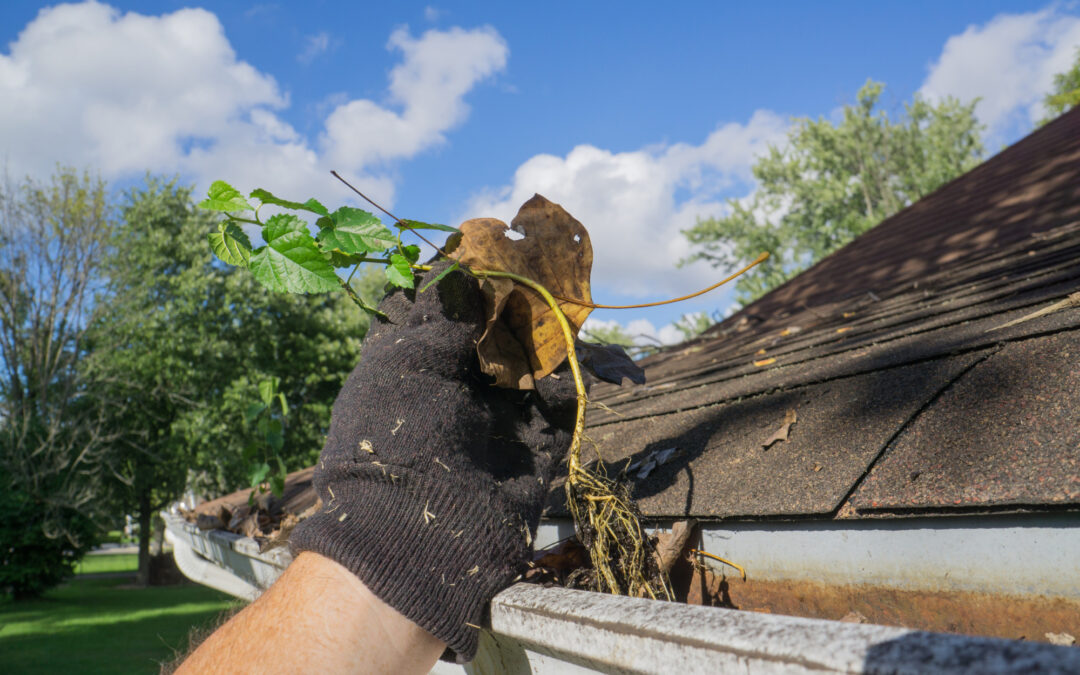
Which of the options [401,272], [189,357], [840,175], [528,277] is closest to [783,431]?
[528,277]

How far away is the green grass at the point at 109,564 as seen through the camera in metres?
33.9

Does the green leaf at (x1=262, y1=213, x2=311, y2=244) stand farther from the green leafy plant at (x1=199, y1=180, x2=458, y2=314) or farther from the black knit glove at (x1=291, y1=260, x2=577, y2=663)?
the black knit glove at (x1=291, y1=260, x2=577, y2=663)

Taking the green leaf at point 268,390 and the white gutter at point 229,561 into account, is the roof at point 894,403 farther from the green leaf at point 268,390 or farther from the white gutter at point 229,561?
the green leaf at point 268,390

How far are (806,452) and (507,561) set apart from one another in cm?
66

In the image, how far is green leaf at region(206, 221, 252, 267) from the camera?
1418 millimetres

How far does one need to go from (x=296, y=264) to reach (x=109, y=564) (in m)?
45.9

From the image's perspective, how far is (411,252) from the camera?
1.47m

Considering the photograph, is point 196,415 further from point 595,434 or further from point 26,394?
point 595,434

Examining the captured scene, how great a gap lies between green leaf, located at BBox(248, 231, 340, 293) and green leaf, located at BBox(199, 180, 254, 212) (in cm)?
18

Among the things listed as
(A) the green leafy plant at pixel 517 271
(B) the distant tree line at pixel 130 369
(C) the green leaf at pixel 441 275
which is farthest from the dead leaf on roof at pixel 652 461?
(B) the distant tree line at pixel 130 369

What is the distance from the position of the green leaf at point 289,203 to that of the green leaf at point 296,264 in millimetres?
79

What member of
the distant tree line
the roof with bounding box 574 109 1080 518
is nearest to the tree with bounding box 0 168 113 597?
the distant tree line

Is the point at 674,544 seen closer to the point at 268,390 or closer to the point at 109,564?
the point at 268,390

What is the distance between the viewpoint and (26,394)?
1886 centimetres
